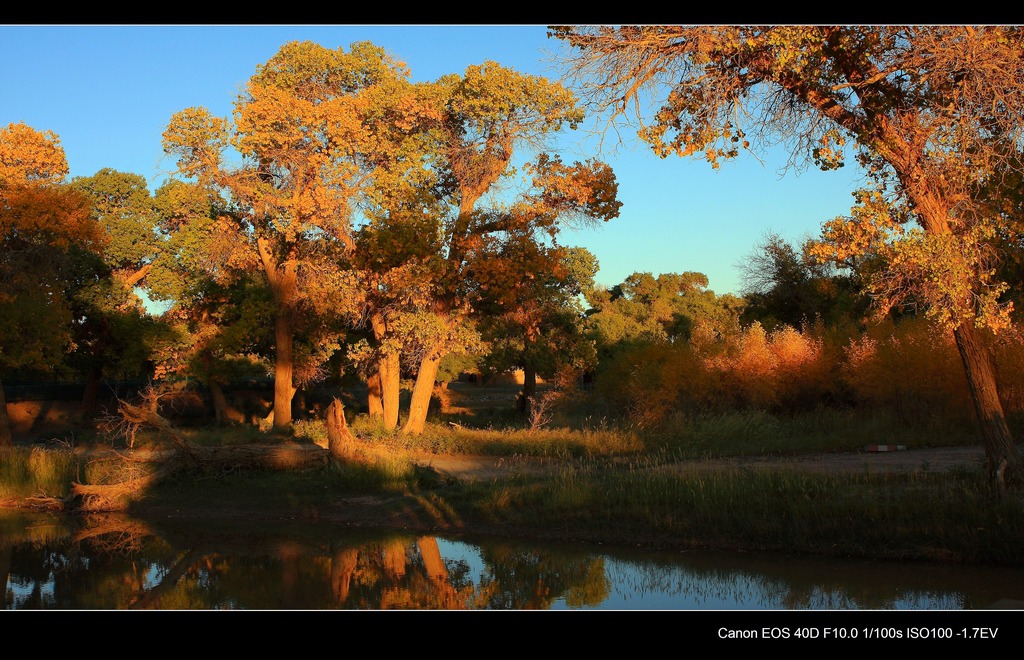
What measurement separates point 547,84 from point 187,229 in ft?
43.6

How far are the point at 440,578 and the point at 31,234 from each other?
18.5 meters

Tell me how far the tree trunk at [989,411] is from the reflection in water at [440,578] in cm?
204

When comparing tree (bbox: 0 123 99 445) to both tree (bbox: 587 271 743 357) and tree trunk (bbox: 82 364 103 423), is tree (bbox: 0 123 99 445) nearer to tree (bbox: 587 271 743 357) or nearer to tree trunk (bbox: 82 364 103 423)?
tree trunk (bbox: 82 364 103 423)

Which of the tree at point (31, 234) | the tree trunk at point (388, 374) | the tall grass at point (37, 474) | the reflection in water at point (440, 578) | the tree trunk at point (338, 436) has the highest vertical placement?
the tree at point (31, 234)

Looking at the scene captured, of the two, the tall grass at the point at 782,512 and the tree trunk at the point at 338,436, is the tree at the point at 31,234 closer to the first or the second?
the tree trunk at the point at 338,436

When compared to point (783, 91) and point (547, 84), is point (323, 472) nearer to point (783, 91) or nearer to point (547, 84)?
point (783, 91)

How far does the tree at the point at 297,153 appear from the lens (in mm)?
24594

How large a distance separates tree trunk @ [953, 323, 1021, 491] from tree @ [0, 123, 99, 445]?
2127 cm

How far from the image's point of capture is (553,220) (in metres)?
24.6

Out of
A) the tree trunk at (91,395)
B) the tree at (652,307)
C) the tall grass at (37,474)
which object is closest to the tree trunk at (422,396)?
the tall grass at (37,474)

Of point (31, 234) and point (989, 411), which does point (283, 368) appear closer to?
point (31, 234)

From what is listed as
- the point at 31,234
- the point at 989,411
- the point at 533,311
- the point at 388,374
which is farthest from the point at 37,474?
the point at 989,411

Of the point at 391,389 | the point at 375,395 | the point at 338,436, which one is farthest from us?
the point at 375,395

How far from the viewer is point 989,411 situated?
1173 centimetres
